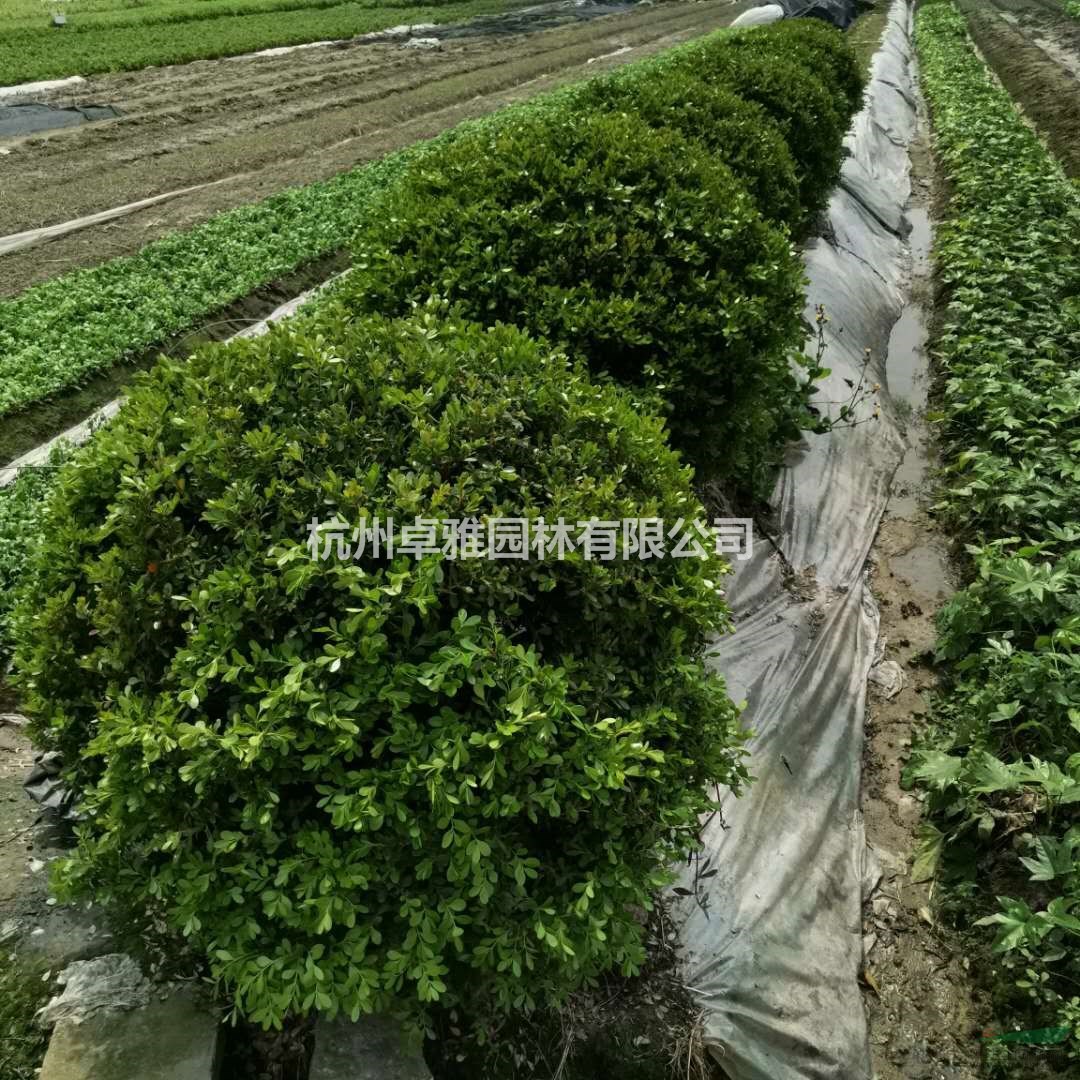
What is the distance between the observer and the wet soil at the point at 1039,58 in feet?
51.8

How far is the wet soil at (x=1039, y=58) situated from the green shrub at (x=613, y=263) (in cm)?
1225

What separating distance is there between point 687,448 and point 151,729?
3166 mm

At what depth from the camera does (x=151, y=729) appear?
2.23 meters

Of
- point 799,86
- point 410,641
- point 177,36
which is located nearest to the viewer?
point 410,641

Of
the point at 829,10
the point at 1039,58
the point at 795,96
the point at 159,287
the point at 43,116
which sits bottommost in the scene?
the point at 1039,58

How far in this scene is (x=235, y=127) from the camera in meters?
14.4

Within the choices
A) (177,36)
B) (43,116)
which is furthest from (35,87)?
(177,36)

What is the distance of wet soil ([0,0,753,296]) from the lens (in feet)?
32.1

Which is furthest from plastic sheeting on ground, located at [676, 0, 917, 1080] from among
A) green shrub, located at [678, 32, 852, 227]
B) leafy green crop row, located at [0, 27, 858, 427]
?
green shrub, located at [678, 32, 852, 227]

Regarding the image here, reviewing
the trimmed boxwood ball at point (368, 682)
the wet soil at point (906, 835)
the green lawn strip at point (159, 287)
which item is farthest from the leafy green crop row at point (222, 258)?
the wet soil at point (906, 835)

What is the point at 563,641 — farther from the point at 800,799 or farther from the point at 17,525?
the point at 17,525

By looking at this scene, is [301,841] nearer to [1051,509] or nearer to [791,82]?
[1051,509]

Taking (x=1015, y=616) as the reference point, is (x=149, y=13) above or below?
above

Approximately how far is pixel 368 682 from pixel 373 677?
0.02 metres
